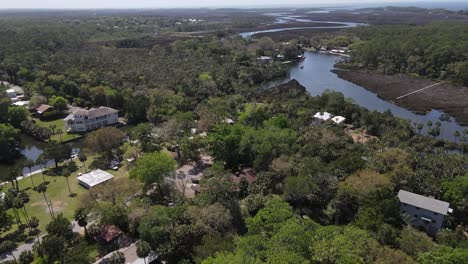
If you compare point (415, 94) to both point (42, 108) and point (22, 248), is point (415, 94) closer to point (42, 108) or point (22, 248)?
point (22, 248)

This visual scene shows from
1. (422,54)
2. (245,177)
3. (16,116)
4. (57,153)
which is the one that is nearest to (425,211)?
(245,177)

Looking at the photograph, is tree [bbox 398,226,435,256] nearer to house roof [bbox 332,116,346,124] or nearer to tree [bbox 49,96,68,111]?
house roof [bbox 332,116,346,124]

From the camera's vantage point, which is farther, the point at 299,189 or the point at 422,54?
the point at 422,54

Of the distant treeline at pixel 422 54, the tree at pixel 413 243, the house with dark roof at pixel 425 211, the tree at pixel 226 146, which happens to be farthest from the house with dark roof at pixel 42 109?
the distant treeline at pixel 422 54

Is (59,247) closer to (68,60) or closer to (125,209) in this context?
(125,209)

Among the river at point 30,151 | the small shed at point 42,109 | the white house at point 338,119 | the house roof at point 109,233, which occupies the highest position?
the white house at point 338,119

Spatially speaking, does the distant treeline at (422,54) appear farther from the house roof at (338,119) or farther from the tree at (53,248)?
the tree at (53,248)
